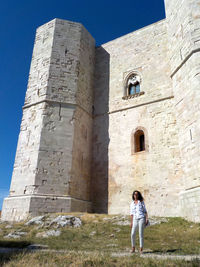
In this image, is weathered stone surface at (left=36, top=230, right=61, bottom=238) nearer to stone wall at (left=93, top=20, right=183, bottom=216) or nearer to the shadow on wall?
stone wall at (left=93, top=20, right=183, bottom=216)

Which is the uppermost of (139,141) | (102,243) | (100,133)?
(100,133)

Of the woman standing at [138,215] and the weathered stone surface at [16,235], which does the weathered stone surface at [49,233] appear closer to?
the weathered stone surface at [16,235]

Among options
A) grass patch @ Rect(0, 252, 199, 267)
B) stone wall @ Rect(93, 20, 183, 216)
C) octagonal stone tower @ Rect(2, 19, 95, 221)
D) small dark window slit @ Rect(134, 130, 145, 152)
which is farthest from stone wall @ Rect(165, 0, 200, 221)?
grass patch @ Rect(0, 252, 199, 267)

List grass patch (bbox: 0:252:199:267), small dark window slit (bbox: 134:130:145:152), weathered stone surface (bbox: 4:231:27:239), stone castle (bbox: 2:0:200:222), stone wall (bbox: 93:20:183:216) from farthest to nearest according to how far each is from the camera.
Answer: small dark window slit (bbox: 134:130:145:152) < stone wall (bbox: 93:20:183:216) < stone castle (bbox: 2:0:200:222) < weathered stone surface (bbox: 4:231:27:239) < grass patch (bbox: 0:252:199:267)

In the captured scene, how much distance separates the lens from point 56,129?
1148cm

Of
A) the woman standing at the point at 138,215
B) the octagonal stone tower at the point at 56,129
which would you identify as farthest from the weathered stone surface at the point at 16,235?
the woman standing at the point at 138,215

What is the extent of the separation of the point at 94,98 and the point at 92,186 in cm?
495

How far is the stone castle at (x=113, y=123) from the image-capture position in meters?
9.82

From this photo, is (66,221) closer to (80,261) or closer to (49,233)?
(49,233)

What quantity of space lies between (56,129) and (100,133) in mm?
2590

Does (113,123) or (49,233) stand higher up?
(113,123)

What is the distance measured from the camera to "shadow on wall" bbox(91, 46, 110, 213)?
11883mm

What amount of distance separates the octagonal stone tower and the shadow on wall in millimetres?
374

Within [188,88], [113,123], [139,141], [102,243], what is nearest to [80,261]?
[102,243]
